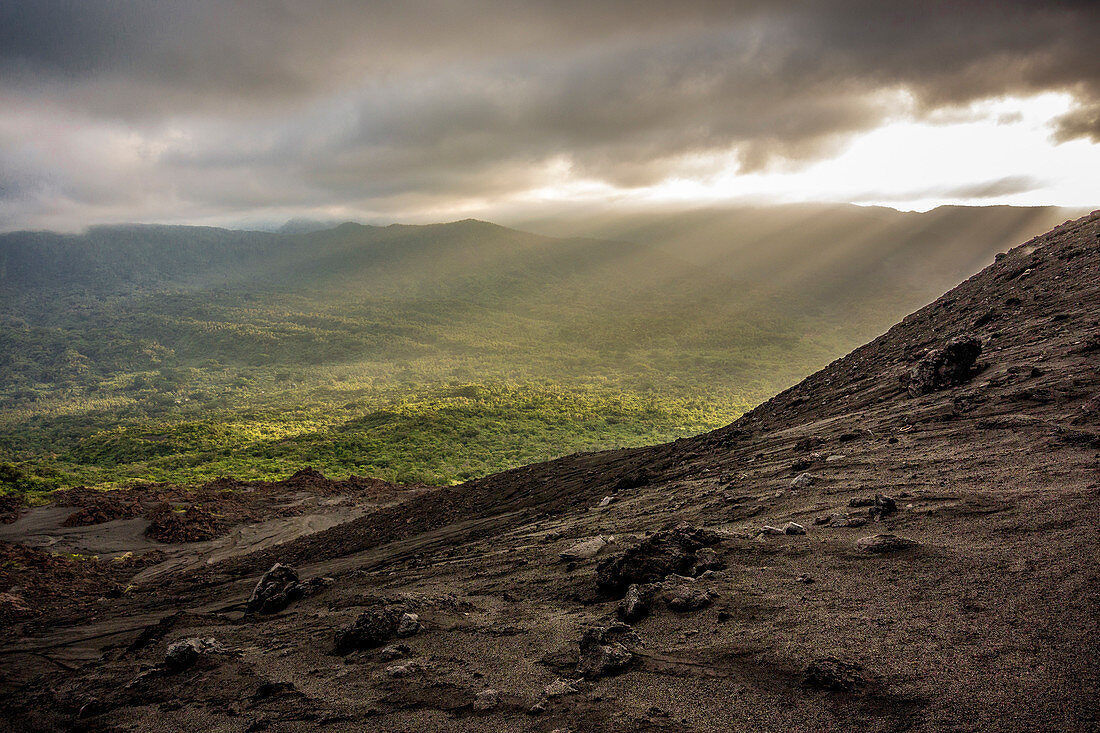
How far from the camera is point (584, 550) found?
707 cm

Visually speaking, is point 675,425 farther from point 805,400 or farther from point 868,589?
point 868,589

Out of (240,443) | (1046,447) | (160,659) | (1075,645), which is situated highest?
(1046,447)

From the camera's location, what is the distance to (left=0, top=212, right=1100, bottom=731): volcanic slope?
10.3 ft

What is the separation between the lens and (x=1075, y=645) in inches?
111

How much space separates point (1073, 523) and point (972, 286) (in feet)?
45.8

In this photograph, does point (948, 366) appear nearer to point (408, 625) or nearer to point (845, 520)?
point (845, 520)

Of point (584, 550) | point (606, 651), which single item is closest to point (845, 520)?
point (606, 651)

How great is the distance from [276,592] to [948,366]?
12.2m

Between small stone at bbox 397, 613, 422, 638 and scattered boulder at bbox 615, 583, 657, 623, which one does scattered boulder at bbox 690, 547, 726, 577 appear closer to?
scattered boulder at bbox 615, 583, 657, 623

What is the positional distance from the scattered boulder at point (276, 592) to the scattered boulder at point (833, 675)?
8.00 meters

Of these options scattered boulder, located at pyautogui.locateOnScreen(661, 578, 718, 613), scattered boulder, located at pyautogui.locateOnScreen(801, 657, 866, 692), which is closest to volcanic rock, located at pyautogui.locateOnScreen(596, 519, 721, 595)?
scattered boulder, located at pyautogui.locateOnScreen(661, 578, 718, 613)

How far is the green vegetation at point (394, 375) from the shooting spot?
126ft

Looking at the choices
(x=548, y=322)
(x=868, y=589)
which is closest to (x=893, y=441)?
(x=868, y=589)

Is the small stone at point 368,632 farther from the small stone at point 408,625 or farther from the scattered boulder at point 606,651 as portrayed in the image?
the scattered boulder at point 606,651
